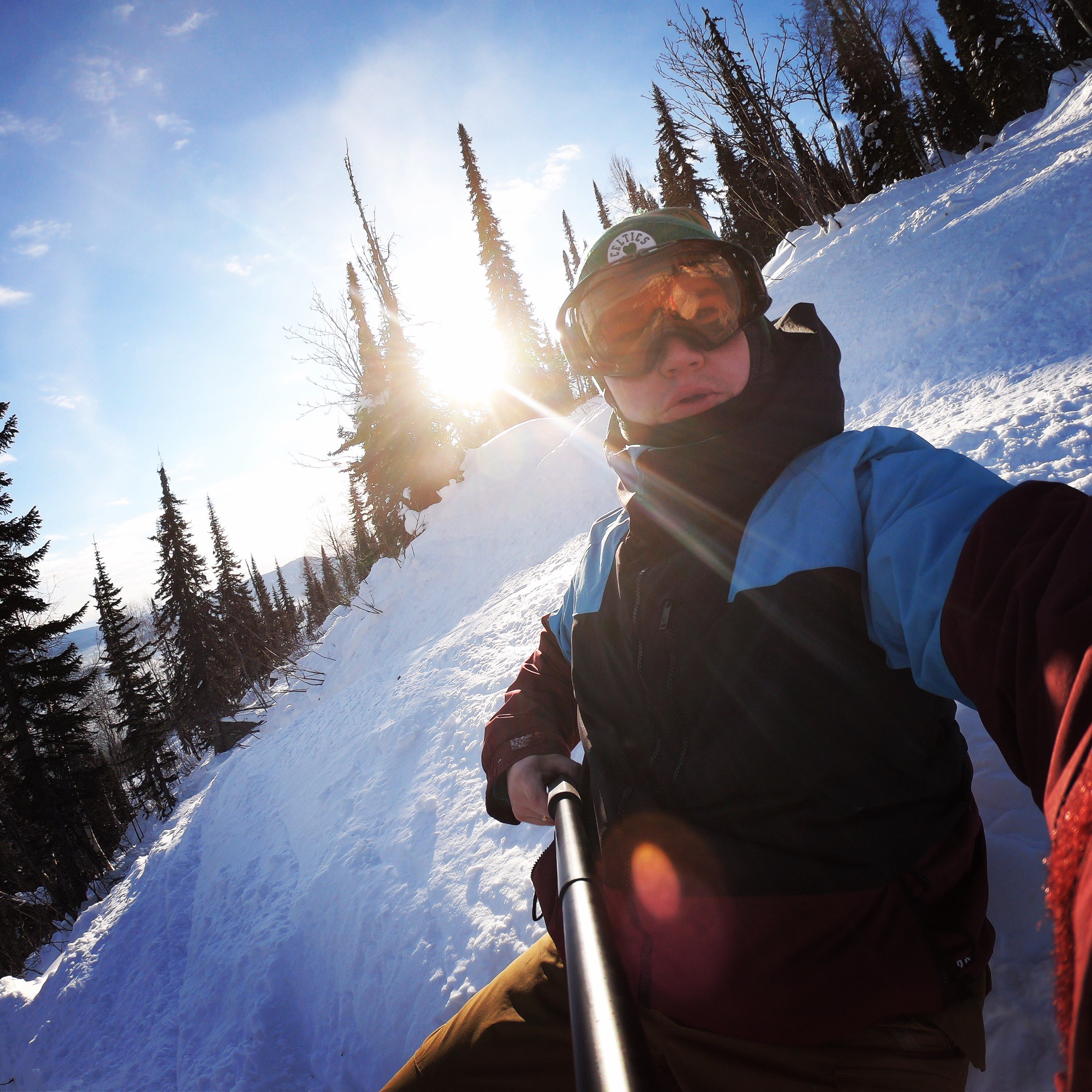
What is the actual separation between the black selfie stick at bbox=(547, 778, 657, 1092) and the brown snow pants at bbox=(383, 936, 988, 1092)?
0.24m

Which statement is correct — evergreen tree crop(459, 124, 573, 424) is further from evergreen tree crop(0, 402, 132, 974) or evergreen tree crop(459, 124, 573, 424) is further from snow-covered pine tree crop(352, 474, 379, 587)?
evergreen tree crop(0, 402, 132, 974)

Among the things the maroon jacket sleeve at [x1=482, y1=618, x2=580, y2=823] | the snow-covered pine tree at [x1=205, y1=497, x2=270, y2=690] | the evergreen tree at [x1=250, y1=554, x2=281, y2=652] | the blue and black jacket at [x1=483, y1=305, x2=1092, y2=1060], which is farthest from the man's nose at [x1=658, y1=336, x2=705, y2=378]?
the evergreen tree at [x1=250, y1=554, x2=281, y2=652]

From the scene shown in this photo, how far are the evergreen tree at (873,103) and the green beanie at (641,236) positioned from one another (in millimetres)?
27231

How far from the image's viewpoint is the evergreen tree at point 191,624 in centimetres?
2614

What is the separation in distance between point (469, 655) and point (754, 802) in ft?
18.4

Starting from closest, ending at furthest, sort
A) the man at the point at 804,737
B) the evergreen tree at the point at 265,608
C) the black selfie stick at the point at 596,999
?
the black selfie stick at the point at 596,999
the man at the point at 804,737
the evergreen tree at the point at 265,608

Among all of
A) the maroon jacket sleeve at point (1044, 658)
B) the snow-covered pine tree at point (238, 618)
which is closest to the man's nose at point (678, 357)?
the maroon jacket sleeve at point (1044, 658)

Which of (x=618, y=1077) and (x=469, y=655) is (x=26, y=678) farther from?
(x=618, y=1077)

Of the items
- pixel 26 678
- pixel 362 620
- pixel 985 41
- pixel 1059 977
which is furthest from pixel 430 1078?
pixel 985 41

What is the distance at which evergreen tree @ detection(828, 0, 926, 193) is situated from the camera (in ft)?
71.8

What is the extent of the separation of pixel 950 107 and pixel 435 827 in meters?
47.0

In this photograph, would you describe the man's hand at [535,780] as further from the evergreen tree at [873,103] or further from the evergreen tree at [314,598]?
the evergreen tree at [314,598]

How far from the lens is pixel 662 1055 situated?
1402mm

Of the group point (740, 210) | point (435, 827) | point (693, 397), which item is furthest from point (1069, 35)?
point (435, 827)
